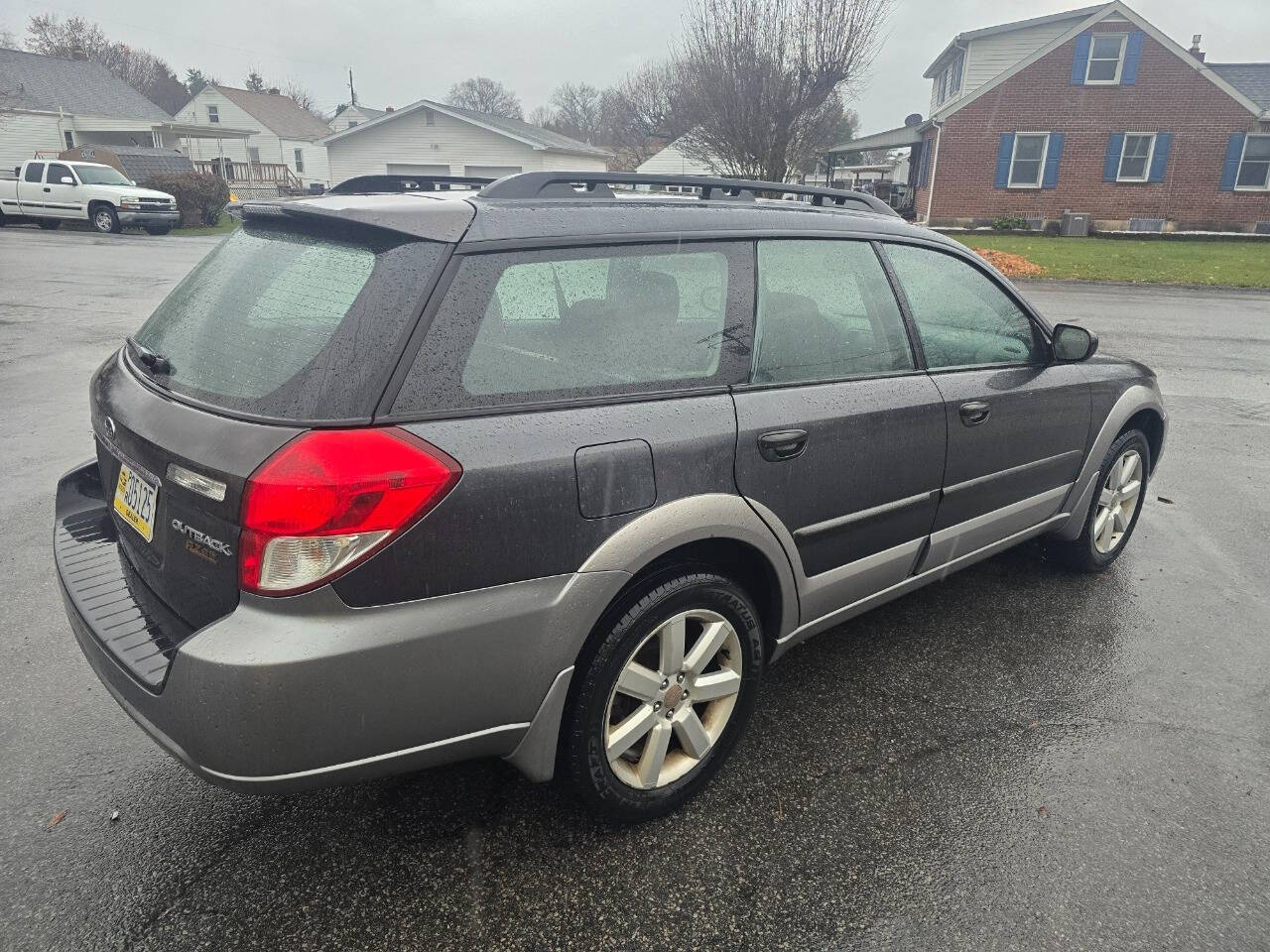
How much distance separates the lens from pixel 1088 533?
4047 millimetres

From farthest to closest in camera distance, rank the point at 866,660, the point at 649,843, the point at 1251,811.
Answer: the point at 866,660, the point at 1251,811, the point at 649,843

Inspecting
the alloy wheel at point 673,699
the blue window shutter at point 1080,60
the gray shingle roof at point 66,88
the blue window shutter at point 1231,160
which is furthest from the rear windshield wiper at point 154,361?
the gray shingle roof at point 66,88

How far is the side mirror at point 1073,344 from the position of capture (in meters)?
3.55

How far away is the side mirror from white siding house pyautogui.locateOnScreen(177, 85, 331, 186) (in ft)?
188

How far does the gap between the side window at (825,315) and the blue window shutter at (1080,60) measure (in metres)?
31.1

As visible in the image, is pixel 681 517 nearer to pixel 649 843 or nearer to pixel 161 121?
pixel 649 843

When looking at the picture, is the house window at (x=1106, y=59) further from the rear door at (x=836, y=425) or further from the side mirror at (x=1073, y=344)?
the rear door at (x=836, y=425)

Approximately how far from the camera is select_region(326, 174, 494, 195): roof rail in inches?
111

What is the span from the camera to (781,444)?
2.50 m

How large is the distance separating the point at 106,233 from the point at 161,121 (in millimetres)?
26488

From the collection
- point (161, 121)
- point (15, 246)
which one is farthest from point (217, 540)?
point (161, 121)

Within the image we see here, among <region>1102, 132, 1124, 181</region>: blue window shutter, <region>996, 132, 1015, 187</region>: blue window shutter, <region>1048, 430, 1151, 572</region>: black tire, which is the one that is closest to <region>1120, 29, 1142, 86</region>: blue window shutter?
<region>1102, 132, 1124, 181</region>: blue window shutter

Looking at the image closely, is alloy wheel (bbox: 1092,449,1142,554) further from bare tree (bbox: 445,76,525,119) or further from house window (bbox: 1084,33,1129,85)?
bare tree (bbox: 445,76,525,119)

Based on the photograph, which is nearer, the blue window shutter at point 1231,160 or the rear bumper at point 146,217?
the rear bumper at point 146,217
